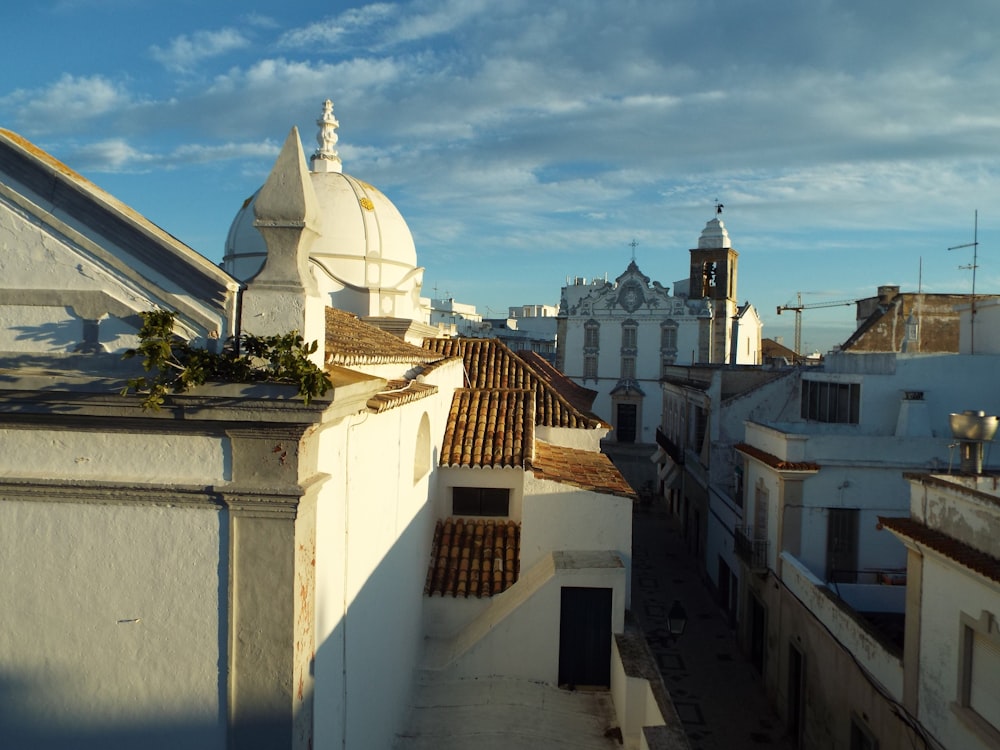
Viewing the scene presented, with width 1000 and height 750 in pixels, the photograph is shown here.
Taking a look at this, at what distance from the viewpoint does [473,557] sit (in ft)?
37.5

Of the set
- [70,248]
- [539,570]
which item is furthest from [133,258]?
[539,570]

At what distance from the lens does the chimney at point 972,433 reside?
11.1 m

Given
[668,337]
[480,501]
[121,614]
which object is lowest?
[480,501]

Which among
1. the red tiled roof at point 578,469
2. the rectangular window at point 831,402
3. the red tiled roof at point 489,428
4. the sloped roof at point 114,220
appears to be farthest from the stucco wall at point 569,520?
the rectangular window at point 831,402

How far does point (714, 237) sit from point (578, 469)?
102 ft

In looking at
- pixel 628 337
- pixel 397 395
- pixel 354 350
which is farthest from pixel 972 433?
pixel 628 337

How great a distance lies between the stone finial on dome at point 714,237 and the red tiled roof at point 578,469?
93.8 ft

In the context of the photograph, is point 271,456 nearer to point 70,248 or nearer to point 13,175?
point 70,248

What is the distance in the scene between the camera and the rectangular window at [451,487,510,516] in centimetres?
1211

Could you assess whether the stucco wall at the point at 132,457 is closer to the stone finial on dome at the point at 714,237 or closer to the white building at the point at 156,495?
the white building at the point at 156,495

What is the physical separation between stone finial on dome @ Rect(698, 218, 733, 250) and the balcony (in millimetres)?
25759

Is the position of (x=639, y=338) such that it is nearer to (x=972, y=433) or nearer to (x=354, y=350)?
(x=972, y=433)

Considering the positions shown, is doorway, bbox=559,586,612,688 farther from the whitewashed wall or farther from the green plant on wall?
the green plant on wall

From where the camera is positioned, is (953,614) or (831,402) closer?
(953,614)
